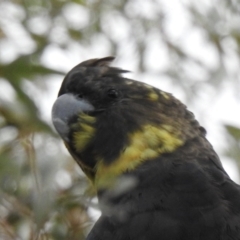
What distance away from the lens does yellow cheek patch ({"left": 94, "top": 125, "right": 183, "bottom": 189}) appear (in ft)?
6.58

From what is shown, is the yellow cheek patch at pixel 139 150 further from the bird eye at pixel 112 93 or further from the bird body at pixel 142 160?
the bird eye at pixel 112 93

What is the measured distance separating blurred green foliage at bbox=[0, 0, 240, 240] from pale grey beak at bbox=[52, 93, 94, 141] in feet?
0.16

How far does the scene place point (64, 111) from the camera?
6.70ft

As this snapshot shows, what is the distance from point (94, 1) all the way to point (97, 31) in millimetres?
95

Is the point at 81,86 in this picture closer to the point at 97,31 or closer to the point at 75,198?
the point at 75,198

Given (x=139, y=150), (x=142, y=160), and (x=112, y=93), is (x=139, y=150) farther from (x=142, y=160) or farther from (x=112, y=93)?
(x=112, y=93)

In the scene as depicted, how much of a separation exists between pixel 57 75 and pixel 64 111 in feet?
0.31

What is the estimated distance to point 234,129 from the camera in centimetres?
235

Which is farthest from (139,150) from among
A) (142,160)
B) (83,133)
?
(83,133)

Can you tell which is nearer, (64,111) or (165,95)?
(64,111)

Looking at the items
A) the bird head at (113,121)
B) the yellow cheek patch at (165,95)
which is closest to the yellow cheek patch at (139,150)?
the bird head at (113,121)

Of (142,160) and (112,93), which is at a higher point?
(112,93)

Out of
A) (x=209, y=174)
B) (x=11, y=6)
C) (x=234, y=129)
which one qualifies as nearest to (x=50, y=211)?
(x=209, y=174)

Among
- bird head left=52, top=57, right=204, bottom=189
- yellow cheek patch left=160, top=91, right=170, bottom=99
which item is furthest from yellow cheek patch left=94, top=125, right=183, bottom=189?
yellow cheek patch left=160, top=91, right=170, bottom=99
